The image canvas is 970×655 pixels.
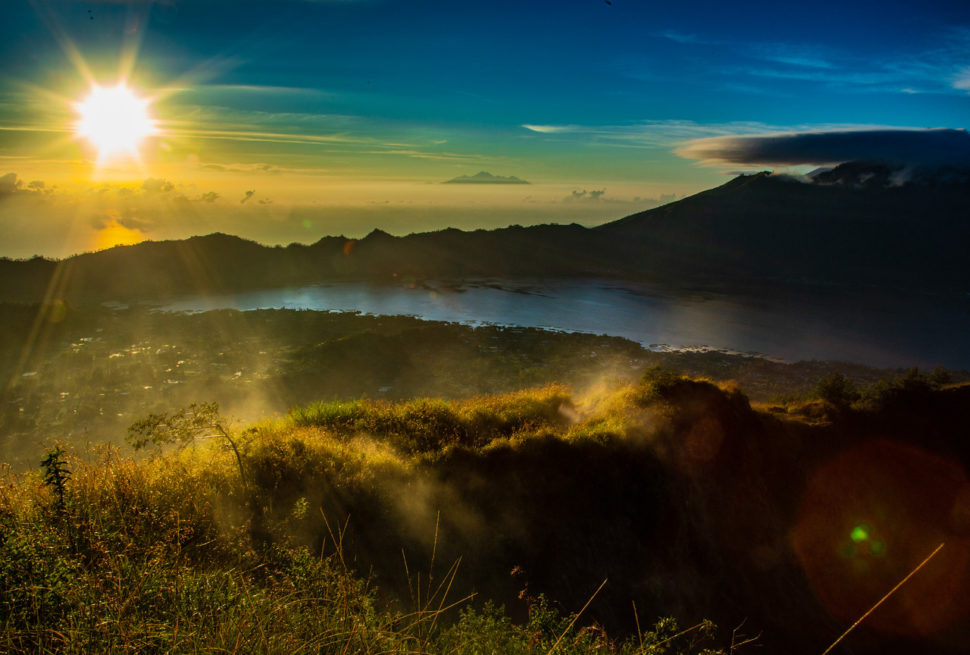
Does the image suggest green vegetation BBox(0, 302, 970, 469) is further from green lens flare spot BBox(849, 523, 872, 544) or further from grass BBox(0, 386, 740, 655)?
grass BBox(0, 386, 740, 655)

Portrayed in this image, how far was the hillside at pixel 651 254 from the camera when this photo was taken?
58.0 metres

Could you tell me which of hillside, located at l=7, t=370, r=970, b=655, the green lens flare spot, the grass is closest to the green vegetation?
the green lens flare spot

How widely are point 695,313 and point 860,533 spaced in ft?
150

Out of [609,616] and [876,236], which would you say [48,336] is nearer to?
[609,616]

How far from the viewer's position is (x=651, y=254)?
90.8 meters

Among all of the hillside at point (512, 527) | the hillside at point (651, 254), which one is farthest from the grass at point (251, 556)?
the hillside at point (651, 254)

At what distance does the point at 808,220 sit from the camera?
101188mm

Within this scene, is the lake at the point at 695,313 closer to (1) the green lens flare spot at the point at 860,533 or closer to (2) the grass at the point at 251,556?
(1) the green lens flare spot at the point at 860,533

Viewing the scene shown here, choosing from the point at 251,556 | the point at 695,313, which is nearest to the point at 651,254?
the point at 695,313

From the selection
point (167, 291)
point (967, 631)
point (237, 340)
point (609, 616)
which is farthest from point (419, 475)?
point (167, 291)

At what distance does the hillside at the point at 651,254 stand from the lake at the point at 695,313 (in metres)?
8.03

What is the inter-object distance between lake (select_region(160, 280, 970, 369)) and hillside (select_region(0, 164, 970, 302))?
803 centimetres

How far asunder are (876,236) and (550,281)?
225ft

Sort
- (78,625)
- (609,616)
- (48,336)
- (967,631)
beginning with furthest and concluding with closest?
(48,336)
(967,631)
(609,616)
(78,625)
